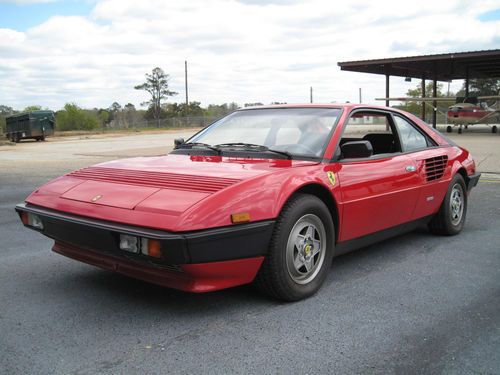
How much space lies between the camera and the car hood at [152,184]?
117 inches

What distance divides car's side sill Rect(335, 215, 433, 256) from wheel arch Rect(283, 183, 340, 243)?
0.41 feet

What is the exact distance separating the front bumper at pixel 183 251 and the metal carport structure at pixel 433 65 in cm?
2199

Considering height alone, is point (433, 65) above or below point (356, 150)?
above

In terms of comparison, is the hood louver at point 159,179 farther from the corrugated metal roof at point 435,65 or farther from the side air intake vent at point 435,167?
the corrugated metal roof at point 435,65

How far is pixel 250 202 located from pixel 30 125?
31.9 m

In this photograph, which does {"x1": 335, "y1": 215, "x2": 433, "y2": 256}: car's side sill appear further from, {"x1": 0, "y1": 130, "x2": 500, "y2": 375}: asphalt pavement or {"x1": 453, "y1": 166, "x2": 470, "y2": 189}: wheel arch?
{"x1": 453, "y1": 166, "x2": 470, "y2": 189}: wheel arch

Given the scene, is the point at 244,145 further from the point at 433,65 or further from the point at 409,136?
the point at 433,65

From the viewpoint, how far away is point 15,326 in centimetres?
297

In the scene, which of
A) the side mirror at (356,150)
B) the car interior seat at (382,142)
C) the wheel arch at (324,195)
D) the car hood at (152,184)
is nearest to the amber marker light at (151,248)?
the car hood at (152,184)

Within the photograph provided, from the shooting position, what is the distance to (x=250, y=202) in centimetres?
301

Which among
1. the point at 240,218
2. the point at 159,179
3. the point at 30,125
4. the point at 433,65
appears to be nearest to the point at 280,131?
the point at 159,179

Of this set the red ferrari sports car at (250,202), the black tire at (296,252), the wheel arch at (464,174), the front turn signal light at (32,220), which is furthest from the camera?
the wheel arch at (464,174)

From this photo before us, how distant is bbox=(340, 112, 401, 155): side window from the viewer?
4.48m

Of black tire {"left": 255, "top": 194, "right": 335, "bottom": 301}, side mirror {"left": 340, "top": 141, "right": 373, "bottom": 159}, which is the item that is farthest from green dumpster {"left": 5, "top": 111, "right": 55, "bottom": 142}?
black tire {"left": 255, "top": 194, "right": 335, "bottom": 301}
